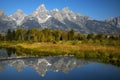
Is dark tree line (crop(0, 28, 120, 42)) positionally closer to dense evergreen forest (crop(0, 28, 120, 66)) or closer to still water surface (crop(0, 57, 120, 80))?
dense evergreen forest (crop(0, 28, 120, 66))

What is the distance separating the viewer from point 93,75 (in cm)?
4588

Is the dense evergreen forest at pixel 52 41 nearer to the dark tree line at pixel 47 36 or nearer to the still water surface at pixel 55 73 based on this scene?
the dark tree line at pixel 47 36

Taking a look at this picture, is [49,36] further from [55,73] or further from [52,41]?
[55,73]

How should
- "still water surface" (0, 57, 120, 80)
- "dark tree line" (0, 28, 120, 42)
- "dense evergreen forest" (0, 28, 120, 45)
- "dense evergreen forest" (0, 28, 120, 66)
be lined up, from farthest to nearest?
"dark tree line" (0, 28, 120, 42) < "dense evergreen forest" (0, 28, 120, 45) < "dense evergreen forest" (0, 28, 120, 66) < "still water surface" (0, 57, 120, 80)

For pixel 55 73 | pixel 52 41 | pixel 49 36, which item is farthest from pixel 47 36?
pixel 55 73

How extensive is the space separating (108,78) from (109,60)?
21.7 m

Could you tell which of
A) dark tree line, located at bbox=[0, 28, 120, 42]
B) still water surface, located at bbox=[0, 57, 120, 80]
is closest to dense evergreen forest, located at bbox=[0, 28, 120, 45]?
dark tree line, located at bbox=[0, 28, 120, 42]

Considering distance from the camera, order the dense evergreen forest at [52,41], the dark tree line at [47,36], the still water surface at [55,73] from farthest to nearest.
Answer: the dark tree line at [47,36], the dense evergreen forest at [52,41], the still water surface at [55,73]

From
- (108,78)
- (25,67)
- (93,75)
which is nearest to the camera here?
(108,78)

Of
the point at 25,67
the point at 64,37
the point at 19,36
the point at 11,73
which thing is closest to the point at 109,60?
the point at 25,67

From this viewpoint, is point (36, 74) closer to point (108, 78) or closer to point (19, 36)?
point (108, 78)

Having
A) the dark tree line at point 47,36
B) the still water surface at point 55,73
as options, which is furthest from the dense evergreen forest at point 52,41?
the still water surface at point 55,73

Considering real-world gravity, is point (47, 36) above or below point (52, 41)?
above

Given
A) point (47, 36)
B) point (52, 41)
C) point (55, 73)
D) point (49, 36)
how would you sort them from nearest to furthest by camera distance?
1. point (55, 73)
2. point (52, 41)
3. point (49, 36)
4. point (47, 36)
